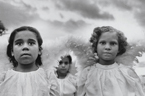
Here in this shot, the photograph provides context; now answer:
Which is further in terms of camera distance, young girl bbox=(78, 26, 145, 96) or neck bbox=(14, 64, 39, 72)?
young girl bbox=(78, 26, 145, 96)

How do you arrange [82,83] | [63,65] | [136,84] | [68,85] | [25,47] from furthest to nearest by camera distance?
1. [63,65]
2. [68,85]
3. [82,83]
4. [136,84]
5. [25,47]

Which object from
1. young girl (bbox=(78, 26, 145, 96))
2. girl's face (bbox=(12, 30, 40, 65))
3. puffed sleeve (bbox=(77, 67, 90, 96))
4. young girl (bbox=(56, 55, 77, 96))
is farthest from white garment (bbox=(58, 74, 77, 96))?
girl's face (bbox=(12, 30, 40, 65))

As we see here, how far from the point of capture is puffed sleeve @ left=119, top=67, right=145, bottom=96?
137 inches

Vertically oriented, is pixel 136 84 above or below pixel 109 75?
below

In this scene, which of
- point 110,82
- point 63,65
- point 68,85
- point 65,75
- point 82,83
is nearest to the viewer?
point 110,82

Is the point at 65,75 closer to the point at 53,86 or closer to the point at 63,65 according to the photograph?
the point at 63,65

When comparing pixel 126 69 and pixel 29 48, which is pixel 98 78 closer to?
pixel 126 69

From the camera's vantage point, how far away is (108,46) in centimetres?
345

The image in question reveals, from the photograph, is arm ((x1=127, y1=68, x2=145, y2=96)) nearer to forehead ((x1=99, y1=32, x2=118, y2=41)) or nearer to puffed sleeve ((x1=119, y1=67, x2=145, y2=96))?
puffed sleeve ((x1=119, y1=67, x2=145, y2=96))

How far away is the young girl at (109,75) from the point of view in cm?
340

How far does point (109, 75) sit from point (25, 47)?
138 centimetres

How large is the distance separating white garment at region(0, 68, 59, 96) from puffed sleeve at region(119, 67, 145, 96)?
1.17 meters

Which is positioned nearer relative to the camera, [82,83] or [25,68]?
[25,68]

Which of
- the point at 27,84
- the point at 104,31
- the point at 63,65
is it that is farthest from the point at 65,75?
the point at 27,84
